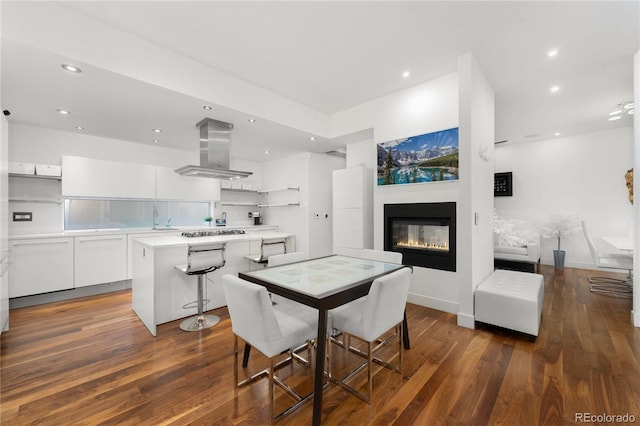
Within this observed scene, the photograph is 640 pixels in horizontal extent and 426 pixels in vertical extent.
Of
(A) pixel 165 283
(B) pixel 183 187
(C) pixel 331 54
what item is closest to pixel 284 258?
(A) pixel 165 283

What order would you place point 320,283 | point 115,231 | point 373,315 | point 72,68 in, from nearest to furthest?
point 373,315, point 320,283, point 72,68, point 115,231

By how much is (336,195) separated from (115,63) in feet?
11.1

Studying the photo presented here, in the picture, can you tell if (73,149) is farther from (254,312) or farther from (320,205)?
(254,312)

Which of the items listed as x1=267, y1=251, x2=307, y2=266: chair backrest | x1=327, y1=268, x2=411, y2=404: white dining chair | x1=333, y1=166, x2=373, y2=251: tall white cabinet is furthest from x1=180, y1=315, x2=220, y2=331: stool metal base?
x1=333, y1=166, x2=373, y2=251: tall white cabinet

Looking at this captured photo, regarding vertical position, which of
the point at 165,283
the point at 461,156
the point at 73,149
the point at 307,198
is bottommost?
→ the point at 165,283

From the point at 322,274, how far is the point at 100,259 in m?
3.96

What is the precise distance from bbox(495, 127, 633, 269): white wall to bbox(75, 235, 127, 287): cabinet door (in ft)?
26.5

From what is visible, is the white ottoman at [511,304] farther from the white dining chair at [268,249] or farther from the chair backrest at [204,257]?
the chair backrest at [204,257]

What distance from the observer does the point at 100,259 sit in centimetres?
402

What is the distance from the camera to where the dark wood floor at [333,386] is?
1626mm

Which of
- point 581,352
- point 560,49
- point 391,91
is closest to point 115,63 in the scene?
point 391,91

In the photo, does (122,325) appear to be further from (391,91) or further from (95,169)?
(391,91)

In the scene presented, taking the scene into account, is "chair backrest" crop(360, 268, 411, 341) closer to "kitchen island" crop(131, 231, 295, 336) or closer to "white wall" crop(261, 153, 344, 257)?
"kitchen island" crop(131, 231, 295, 336)
